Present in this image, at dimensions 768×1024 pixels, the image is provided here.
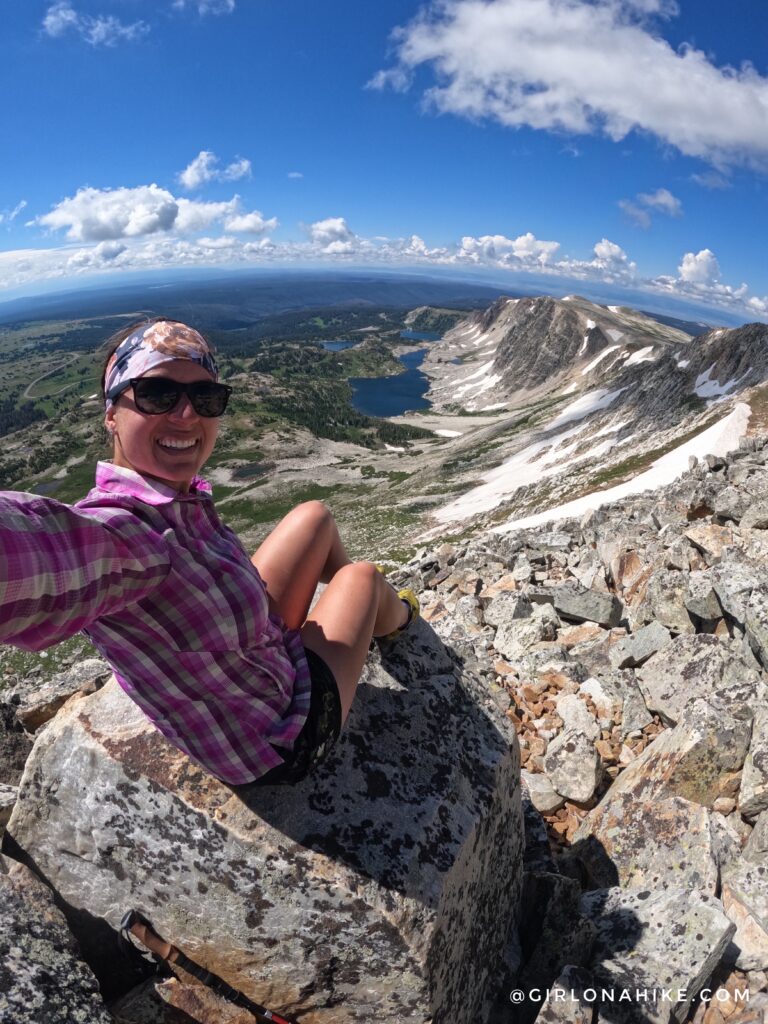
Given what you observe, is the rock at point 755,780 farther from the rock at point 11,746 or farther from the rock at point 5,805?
the rock at point 11,746

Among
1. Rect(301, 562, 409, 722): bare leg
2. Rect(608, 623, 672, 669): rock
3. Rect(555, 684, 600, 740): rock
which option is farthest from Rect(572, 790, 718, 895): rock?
Rect(301, 562, 409, 722): bare leg

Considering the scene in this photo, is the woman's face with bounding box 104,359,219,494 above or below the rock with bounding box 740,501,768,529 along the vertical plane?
above

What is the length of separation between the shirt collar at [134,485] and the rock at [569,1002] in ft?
14.8

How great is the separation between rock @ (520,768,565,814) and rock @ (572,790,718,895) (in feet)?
2.23

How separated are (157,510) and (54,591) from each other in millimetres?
921

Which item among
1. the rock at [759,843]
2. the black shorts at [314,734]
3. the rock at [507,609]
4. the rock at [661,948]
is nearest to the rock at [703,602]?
the rock at [507,609]

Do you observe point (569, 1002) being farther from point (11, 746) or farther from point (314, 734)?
point (11, 746)

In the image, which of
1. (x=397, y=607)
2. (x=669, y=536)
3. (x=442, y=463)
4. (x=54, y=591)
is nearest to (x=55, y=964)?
(x=54, y=591)

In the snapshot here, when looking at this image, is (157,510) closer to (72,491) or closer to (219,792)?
(219,792)

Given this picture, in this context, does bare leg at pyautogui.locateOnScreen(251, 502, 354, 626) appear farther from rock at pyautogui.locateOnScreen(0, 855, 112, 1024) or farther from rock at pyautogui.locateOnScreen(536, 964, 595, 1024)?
rock at pyautogui.locateOnScreen(536, 964, 595, 1024)

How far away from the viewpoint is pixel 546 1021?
4.24 m

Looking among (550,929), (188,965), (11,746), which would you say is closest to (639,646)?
(550,929)

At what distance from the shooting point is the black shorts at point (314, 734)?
420cm

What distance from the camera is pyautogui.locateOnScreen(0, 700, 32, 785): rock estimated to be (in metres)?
6.26
